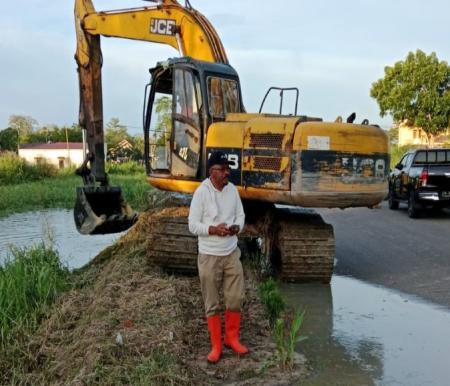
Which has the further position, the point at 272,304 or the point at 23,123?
the point at 23,123

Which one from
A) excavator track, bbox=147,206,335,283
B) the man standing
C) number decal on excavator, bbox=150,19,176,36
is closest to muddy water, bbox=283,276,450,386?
excavator track, bbox=147,206,335,283

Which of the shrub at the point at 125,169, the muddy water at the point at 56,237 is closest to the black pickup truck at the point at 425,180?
the muddy water at the point at 56,237

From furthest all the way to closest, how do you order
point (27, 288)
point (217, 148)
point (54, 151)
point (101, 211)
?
point (54, 151)
point (101, 211)
point (217, 148)
point (27, 288)

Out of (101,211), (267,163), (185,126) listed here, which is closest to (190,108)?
(185,126)

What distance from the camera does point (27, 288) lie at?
690cm

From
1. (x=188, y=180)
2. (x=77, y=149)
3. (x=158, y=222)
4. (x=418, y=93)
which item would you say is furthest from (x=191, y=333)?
(x=77, y=149)

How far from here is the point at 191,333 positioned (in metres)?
5.69

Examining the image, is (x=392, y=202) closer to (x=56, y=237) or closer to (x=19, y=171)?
(x=56, y=237)

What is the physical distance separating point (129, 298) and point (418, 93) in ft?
112

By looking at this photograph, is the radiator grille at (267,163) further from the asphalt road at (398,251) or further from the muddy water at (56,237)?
the muddy water at (56,237)

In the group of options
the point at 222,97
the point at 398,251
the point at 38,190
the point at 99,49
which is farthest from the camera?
the point at 38,190

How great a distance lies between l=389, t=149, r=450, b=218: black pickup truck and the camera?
590 inches

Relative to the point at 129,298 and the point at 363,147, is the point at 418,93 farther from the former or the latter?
the point at 129,298

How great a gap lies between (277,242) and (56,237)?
6.39 m
